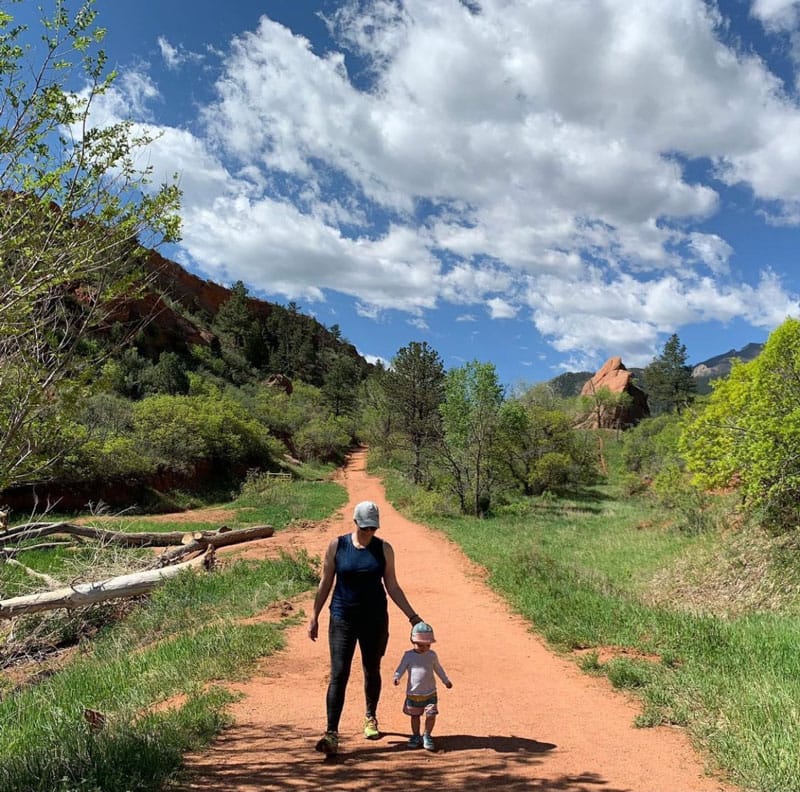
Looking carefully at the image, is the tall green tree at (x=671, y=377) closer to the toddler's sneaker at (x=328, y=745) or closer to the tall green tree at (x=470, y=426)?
the tall green tree at (x=470, y=426)

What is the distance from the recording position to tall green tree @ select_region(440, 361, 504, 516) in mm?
22984

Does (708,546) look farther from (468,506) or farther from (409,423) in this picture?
(409,423)

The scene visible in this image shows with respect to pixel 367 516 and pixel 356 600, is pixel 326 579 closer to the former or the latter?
pixel 356 600

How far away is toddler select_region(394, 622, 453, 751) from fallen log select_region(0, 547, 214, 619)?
7017mm

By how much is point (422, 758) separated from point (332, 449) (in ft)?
149

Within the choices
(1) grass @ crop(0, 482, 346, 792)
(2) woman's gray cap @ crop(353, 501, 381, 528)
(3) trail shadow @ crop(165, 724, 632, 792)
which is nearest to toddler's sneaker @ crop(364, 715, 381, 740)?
(3) trail shadow @ crop(165, 724, 632, 792)


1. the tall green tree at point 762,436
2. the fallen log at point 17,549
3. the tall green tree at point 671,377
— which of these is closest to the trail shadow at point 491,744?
the fallen log at point 17,549

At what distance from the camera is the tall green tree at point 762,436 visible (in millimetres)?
10664

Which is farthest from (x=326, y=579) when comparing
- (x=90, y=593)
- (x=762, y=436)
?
(x=762, y=436)

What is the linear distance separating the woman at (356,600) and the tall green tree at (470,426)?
58.8 feet

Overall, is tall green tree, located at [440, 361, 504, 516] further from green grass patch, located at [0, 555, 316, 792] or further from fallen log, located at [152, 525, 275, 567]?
green grass patch, located at [0, 555, 316, 792]

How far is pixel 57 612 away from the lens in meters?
9.62

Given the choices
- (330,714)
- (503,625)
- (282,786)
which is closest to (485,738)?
(330,714)

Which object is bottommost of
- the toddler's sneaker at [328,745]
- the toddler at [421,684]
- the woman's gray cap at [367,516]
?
the toddler's sneaker at [328,745]
